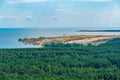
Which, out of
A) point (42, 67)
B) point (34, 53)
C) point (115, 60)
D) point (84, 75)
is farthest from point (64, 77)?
point (34, 53)

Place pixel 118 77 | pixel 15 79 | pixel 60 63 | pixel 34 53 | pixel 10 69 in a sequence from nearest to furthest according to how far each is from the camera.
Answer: pixel 15 79, pixel 118 77, pixel 10 69, pixel 60 63, pixel 34 53

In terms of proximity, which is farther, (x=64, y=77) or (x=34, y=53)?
(x=34, y=53)

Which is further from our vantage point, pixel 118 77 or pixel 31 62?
pixel 31 62

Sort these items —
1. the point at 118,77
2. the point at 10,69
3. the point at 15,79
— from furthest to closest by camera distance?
the point at 10,69, the point at 118,77, the point at 15,79

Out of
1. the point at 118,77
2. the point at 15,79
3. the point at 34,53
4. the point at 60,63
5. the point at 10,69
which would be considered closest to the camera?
the point at 15,79

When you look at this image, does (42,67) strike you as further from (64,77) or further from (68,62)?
(64,77)

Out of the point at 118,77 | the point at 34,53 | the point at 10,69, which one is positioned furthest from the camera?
the point at 34,53

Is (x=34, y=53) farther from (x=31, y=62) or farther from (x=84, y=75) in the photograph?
(x=84, y=75)

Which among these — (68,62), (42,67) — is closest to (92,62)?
(68,62)
